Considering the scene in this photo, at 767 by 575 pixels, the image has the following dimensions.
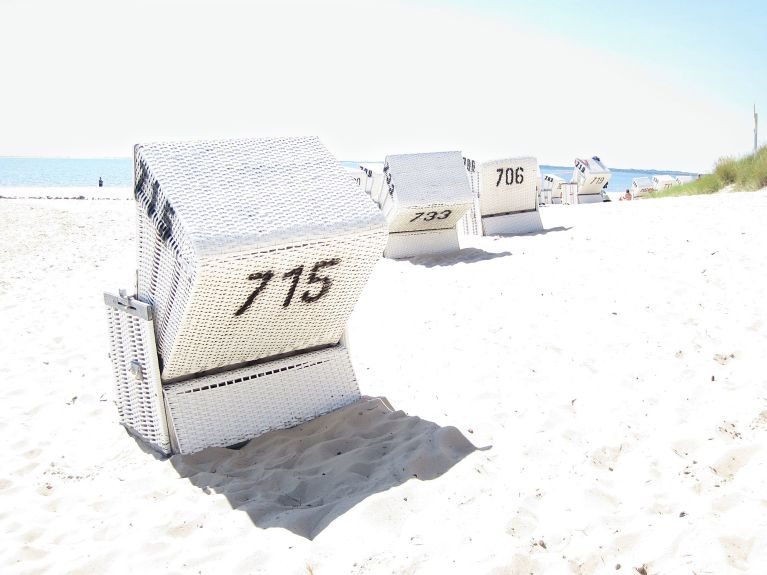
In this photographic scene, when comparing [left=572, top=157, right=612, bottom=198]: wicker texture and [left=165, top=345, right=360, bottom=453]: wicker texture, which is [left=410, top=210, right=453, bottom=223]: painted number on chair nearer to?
[left=165, top=345, right=360, bottom=453]: wicker texture

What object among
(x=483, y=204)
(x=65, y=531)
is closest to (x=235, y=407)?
(x=65, y=531)

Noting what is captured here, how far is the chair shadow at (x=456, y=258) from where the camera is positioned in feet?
24.6

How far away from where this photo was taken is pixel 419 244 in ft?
26.9

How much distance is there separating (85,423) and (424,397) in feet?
6.33

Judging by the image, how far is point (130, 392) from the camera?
3.61 m

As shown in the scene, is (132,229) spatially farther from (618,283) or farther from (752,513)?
(752,513)

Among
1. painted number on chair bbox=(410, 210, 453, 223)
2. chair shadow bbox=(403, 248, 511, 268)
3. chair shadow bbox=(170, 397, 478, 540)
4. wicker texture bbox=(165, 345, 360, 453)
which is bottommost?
chair shadow bbox=(170, 397, 478, 540)

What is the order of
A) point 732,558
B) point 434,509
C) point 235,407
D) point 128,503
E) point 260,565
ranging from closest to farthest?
point 732,558 → point 260,565 → point 434,509 → point 128,503 → point 235,407

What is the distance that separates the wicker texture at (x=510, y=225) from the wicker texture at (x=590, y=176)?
32.9ft

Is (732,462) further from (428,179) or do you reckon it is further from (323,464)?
(428,179)

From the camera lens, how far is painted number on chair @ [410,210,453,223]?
26.0ft

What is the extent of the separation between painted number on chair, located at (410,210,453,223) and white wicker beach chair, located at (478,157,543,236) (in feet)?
4.47

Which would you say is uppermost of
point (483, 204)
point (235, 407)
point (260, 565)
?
point (483, 204)

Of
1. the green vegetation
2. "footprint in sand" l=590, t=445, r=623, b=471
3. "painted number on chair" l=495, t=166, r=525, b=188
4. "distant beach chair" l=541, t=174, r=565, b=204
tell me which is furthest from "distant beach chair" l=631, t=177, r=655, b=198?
"footprint in sand" l=590, t=445, r=623, b=471
